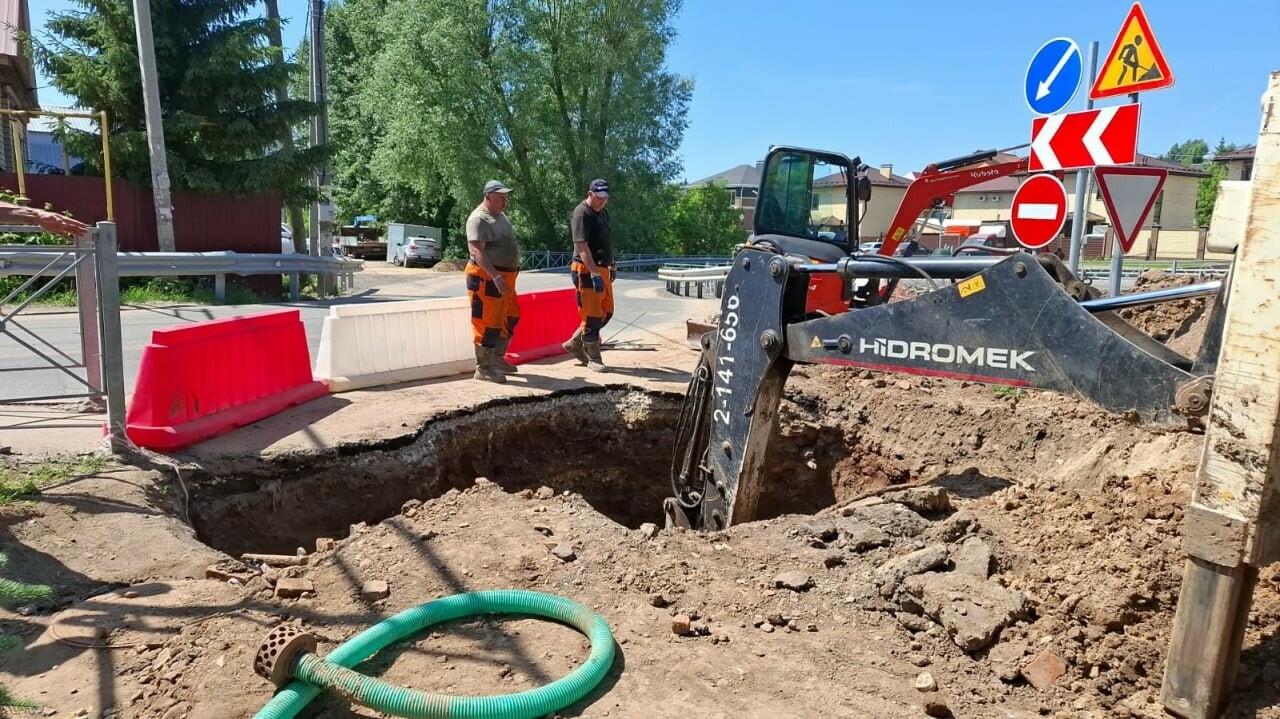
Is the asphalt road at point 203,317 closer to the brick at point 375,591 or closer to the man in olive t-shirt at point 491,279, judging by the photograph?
the man in olive t-shirt at point 491,279

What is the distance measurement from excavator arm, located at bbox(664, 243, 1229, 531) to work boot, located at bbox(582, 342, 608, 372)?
349 cm

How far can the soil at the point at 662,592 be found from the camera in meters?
2.92

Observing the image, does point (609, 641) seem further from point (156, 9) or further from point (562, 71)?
point (562, 71)

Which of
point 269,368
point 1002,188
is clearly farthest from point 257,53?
point 1002,188

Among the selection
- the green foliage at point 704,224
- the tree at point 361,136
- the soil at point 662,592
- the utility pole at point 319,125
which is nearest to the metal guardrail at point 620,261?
the tree at point 361,136

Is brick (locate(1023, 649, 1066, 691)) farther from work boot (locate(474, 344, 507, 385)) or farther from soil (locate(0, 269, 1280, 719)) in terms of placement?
work boot (locate(474, 344, 507, 385))

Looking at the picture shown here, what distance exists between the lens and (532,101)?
29.3 metres

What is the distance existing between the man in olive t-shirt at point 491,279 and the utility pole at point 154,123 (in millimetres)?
9204

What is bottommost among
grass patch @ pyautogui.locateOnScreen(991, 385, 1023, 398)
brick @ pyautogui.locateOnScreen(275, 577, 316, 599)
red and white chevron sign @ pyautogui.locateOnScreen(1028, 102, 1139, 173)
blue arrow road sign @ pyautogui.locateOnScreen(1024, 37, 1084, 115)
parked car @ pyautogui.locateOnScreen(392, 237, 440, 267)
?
brick @ pyautogui.locateOnScreen(275, 577, 316, 599)

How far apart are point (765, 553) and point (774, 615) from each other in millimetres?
594

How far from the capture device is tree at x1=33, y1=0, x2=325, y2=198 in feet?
50.6

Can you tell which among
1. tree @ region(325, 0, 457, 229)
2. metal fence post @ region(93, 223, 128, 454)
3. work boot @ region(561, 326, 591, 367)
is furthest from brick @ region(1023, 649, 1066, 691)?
tree @ region(325, 0, 457, 229)

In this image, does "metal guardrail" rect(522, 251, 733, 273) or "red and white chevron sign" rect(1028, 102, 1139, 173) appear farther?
"metal guardrail" rect(522, 251, 733, 273)

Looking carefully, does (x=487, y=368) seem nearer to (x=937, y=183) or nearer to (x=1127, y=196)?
(x=1127, y=196)
